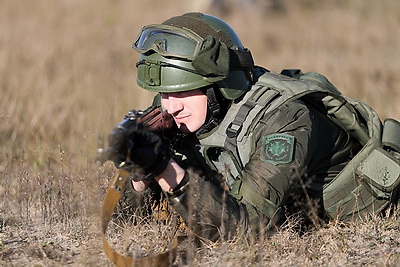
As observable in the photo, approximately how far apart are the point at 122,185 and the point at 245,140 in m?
0.86

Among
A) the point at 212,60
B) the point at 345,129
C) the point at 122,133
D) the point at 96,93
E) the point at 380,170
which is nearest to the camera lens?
the point at 122,133

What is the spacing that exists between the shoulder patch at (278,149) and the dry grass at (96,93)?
473 mm

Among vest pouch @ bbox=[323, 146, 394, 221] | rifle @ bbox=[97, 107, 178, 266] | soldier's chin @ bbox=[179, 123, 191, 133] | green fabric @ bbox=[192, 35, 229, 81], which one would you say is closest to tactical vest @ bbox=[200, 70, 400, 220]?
vest pouch @ bbox=[323, 146, 394, 221]

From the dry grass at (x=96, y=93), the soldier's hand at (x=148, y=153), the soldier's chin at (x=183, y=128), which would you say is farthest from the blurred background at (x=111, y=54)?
the soldier's hand at (x=148, y=153)

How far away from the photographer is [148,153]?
3199 millimetres

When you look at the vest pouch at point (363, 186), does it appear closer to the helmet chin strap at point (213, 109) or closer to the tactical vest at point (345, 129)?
the tactical vest at point (345, 129)

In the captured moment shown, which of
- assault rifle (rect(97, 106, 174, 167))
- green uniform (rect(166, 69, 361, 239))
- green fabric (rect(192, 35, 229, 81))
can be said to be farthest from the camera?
green fabric (rect(192, 35, 229, 81))

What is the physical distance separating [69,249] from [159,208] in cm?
60

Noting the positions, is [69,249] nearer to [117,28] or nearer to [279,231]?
[279,231]

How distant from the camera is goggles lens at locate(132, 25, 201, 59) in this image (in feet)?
12.7

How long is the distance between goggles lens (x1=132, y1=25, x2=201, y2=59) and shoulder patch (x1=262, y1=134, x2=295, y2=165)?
64 centimetres

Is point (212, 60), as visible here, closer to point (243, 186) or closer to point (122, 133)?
point (243, 186)

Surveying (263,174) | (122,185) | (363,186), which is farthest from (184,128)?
(363,186)

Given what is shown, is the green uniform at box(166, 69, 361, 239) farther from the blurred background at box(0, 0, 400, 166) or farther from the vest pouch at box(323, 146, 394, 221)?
the blurred background at box(0, 0, 400, 166)
